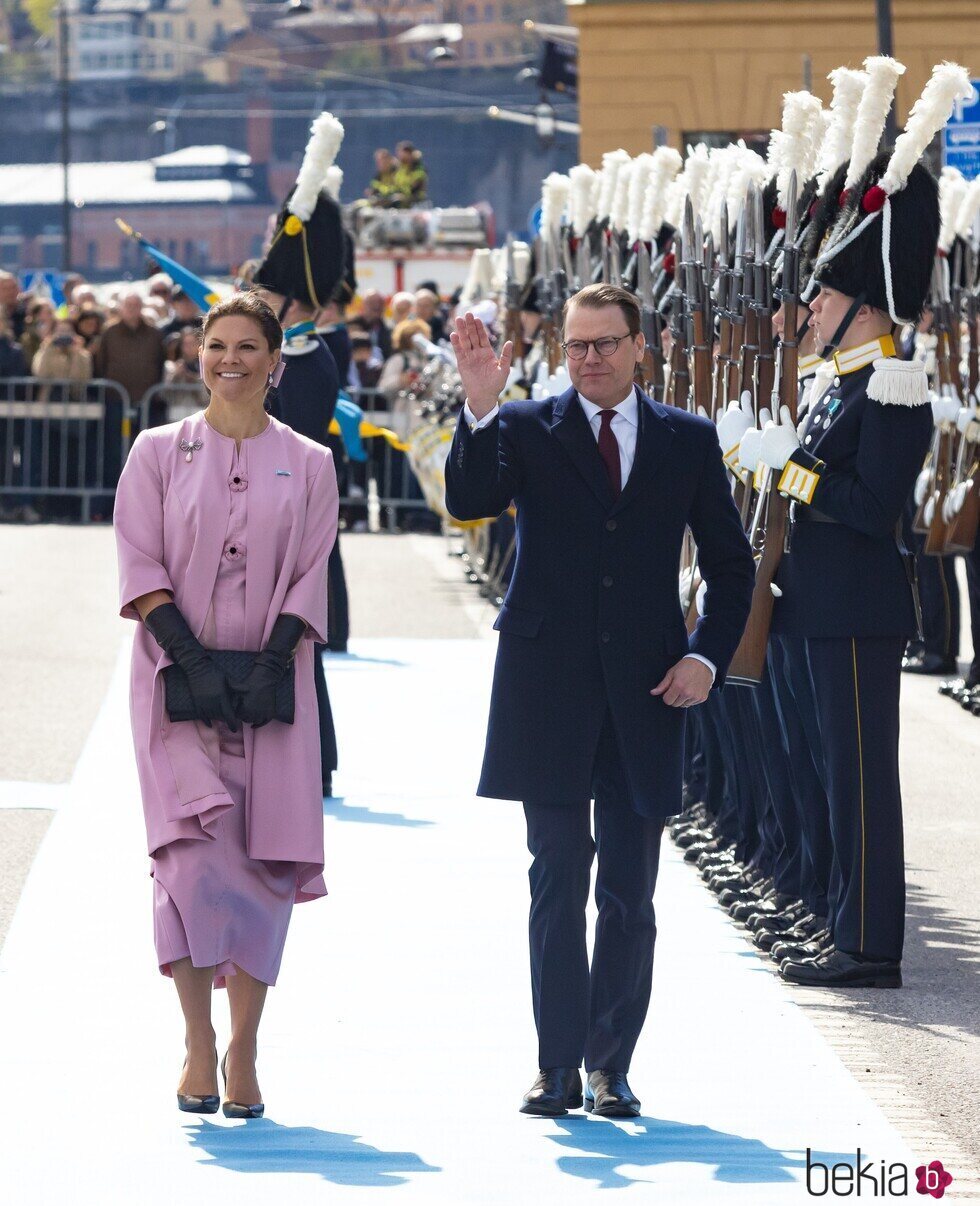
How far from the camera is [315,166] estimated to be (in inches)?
386

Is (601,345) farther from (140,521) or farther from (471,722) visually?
(471,722)

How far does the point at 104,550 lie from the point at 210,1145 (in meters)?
15.4

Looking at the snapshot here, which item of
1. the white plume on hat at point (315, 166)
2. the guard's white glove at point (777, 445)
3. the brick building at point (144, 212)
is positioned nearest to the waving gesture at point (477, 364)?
the guard's white glove at point (777, 445)

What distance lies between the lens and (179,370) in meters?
22.4

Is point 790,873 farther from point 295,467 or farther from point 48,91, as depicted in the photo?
point 48,91

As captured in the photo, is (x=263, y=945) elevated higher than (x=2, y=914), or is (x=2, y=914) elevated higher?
(x=263, y=945)

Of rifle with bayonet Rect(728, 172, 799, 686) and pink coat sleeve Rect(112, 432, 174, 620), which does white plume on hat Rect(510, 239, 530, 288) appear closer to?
rifle with bayonet Rect(728, 172, 799, 686)

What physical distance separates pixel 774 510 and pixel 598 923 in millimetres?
1831

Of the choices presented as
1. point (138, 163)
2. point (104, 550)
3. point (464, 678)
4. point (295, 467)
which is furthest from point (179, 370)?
point (138, 163)

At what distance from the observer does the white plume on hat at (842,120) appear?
7.11 m

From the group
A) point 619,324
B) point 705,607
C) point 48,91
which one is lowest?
point 705,607

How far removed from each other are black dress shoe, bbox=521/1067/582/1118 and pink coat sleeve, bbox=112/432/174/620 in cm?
128

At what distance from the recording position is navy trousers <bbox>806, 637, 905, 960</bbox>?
6.70 m

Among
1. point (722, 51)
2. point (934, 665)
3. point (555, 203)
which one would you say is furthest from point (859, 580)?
point (722, 51)
